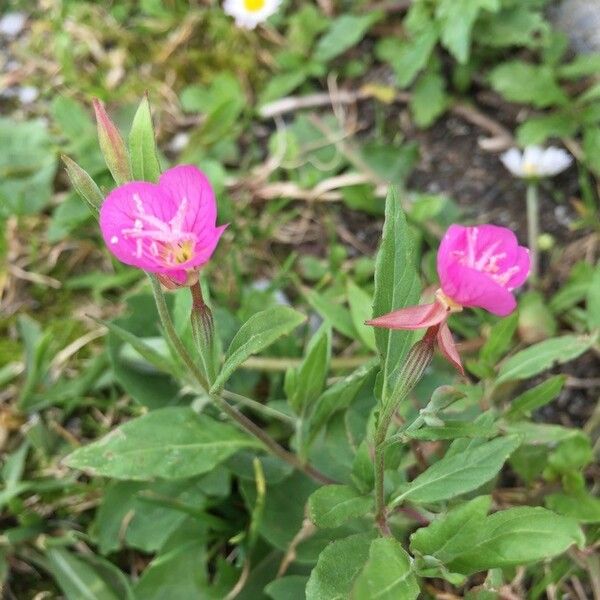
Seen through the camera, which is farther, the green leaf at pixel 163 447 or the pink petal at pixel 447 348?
the green leaf at pixel 163 447

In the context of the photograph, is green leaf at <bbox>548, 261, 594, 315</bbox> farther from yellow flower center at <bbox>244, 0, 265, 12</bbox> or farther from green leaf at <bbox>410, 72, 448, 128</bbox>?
yellow flower center at <bbox>244, 0, 265, 12</bbox>

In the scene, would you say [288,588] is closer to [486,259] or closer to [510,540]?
[510,540]

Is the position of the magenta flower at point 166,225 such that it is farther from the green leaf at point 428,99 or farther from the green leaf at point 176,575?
the green leaf at point 428,99

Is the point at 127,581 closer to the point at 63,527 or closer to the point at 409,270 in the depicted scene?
the point at 63,527

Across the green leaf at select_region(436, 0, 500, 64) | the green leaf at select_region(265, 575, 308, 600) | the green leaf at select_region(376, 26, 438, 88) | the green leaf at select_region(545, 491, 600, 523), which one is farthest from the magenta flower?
the green leaf at select_region(376, 26, 438, 88)

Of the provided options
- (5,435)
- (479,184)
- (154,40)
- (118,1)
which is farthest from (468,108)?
(5,435)

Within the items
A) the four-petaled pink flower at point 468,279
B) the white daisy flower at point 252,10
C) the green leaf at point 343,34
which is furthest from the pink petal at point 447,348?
the white daisy flower at point 252,10

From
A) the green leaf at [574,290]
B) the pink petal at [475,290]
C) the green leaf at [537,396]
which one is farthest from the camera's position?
the green leaf at [574,290]

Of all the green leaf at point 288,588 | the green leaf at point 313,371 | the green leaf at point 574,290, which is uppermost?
the green leaf at point 313,371
